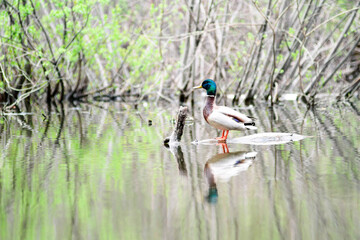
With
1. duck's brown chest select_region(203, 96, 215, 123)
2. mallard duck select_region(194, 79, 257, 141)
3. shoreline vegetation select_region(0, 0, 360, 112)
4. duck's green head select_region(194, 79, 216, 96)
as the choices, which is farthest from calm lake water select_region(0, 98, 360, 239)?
shoreline vegetation select_region(0, 0, 360, 112)

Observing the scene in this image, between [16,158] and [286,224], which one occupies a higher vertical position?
[16,158]

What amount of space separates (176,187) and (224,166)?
1098 millimetres

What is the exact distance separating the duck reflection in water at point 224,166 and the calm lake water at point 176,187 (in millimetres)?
10

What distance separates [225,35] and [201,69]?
331cm

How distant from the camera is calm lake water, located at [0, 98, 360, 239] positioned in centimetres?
382

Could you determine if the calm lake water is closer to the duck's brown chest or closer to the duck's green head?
the duck's brown chest

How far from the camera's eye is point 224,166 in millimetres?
6027

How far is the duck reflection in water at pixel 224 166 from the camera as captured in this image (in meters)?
5.07

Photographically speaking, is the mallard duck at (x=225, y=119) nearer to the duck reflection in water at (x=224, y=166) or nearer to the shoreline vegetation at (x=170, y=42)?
the duck reflection in water at (x=224, y=166)

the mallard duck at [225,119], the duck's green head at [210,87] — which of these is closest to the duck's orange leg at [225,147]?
the mallard duck at [225,119]

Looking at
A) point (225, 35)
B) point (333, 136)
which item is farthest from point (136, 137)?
point (225, 35)

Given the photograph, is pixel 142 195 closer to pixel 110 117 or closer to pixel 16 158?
pixel 16 158

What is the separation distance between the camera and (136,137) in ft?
28.7

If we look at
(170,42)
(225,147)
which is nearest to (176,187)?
(225,147)
